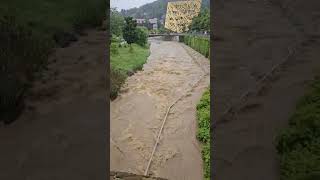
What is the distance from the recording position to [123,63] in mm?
6766

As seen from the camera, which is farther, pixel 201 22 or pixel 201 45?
pixel 201 22

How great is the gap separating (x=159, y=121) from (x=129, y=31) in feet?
13.2

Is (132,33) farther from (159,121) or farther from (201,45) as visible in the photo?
(159,121)

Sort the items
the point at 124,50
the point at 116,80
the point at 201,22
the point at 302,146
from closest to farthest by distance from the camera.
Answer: the point at 302,146
the point at 116,80
the point at 124,50
the point at 201,22

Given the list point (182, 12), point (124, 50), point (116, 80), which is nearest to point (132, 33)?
point (124, 50)

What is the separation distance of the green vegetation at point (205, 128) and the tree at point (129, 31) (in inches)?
133

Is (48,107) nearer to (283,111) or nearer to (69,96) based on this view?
(69,96)

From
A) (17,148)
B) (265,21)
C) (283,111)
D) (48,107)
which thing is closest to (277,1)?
(265,21)

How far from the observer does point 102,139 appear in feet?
12.0

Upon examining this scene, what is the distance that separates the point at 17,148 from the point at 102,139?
769 mm

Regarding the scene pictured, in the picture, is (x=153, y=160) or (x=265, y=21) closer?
(x=153, y=160)

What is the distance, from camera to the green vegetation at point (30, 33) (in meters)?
3.78

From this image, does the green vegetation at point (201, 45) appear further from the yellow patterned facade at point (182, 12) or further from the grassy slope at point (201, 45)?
the yellow patterned facade at point (182, 12)

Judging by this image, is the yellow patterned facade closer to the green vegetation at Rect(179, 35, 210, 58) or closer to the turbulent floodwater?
the green vegetation at Rect(179, 35, 210, 58)
